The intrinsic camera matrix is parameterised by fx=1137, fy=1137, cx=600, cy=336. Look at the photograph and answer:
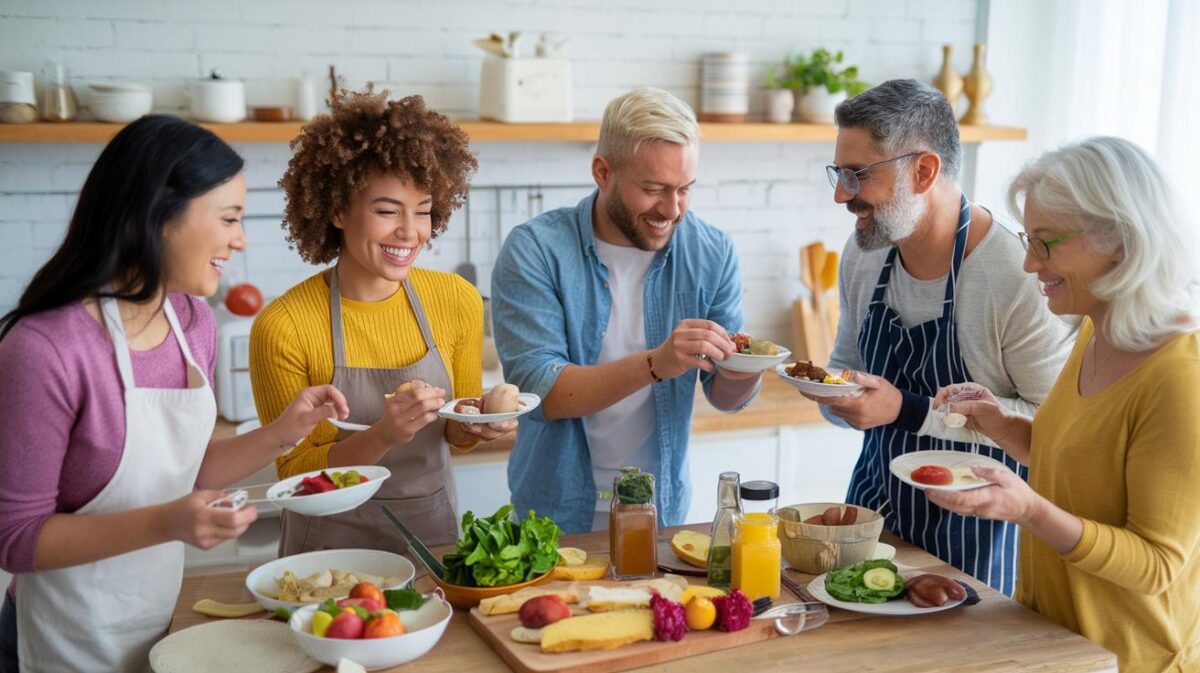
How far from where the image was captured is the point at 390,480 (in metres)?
2.60

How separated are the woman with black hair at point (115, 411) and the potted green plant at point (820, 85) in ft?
9.79

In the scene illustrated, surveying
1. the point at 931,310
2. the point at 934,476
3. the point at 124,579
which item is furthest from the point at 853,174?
the point at 124,579

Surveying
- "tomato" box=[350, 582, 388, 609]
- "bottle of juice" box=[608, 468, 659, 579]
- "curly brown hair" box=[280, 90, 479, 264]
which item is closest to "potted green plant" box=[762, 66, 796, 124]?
"curly brown hair" box=[280, 90, 479, 264]

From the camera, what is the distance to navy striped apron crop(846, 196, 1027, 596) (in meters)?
2.59

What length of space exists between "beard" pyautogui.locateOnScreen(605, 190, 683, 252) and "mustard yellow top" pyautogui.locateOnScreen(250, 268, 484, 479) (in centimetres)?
41

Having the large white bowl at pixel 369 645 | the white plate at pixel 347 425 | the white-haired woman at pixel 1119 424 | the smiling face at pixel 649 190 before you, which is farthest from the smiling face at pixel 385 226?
the white-haired woman at pixel 1119 424

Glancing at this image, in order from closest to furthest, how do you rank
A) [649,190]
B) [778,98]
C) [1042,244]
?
1. [1042,244]
2. [649,190]
3. [778,98]

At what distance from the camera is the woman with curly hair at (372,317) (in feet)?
8.15

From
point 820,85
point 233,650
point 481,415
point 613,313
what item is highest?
point 820,85

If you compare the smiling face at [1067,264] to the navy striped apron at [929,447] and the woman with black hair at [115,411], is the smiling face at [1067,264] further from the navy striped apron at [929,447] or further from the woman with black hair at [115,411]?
the woman with black hair at [115,411]

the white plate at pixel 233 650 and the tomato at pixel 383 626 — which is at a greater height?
the tomato at pixel 383 626

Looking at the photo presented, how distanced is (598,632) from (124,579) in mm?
853

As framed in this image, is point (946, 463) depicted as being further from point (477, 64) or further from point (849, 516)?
point (477, 64)

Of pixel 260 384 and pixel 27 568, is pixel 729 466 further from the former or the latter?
pixel 27 568
